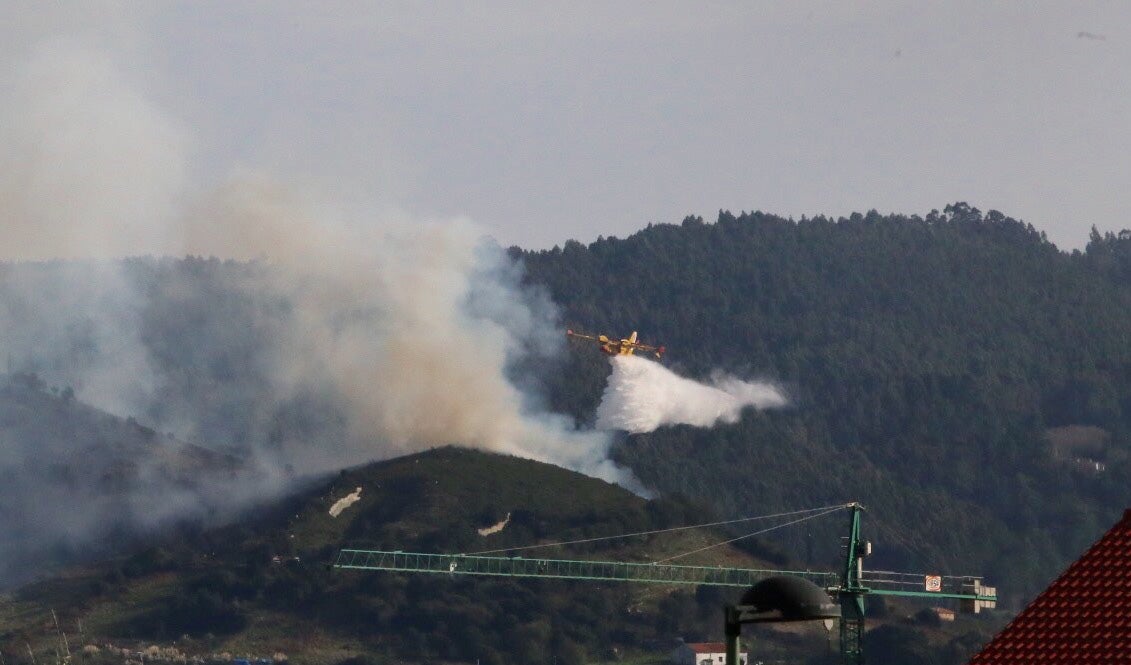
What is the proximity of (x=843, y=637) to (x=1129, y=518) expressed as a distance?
121m

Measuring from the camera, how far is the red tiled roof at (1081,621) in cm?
4478

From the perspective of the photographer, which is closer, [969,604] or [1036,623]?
[1036,623]

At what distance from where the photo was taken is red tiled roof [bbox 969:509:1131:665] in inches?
1763

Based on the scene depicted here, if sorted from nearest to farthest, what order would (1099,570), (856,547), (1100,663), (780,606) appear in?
1. (780,606)
2. (1100,663)
3. (1099,570)
4. (856,547)

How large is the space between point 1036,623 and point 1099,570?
1994 mm

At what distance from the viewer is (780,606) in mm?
37156

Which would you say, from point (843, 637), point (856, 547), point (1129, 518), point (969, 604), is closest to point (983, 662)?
point (1129, 518)

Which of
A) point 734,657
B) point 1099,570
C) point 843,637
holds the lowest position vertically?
point 734,657

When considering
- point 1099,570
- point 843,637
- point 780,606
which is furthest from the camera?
point 843,637

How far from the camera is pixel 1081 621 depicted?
45656 millimetres

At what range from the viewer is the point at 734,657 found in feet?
122

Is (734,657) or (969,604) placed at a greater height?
(969,604)

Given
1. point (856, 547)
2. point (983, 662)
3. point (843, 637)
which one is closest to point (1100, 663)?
point (983, 662)

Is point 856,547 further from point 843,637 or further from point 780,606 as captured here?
point 780,606
